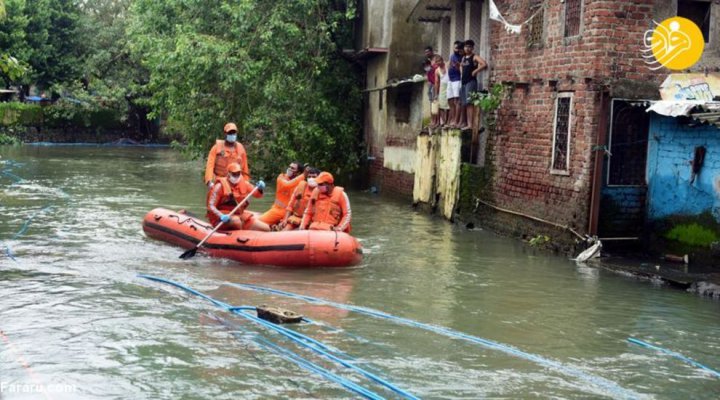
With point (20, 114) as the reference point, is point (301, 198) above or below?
below

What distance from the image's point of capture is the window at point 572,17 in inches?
579

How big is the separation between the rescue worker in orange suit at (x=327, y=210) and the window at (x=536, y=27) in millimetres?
4876

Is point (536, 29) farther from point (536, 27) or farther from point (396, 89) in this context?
point (396, 89)

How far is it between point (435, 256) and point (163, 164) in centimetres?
2227

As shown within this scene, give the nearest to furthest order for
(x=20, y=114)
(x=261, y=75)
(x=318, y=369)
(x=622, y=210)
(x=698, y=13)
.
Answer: (x=318, y=369) < (x=698, y=13) < (x=622, y=210) < (x=261, y=75) < (x=20, y=114)

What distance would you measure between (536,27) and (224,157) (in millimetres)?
5957

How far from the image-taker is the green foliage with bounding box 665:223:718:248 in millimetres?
13508

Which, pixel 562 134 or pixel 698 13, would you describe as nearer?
pixel 698 13

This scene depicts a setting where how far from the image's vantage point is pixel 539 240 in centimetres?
1542

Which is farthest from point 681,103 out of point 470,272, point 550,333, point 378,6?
point 378,6

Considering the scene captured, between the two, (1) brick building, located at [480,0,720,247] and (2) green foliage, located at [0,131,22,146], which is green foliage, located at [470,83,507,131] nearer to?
(1) brick building, located at [480,0,720,247]

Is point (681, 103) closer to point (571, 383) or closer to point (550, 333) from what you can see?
point (550, 333)

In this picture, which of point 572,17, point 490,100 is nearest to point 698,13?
point 572,17

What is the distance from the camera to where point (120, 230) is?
16891mm
